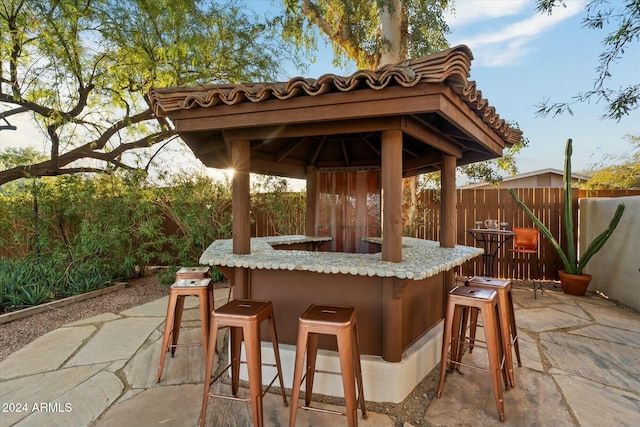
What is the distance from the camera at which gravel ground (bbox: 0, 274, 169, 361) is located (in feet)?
10.6

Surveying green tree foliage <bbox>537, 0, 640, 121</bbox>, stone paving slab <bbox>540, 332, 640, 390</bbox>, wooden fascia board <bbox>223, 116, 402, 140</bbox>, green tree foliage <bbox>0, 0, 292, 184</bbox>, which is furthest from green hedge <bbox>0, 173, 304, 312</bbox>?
green tree foliage <bbox>537, 0, 640, 121</bbox>

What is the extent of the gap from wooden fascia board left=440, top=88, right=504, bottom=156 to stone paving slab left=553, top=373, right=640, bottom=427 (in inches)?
77.0

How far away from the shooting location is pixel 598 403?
208cm

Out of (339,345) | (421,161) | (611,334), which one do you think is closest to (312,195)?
(421,161)

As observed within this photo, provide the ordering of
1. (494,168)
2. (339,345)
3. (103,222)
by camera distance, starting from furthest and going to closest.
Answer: (494,168), (103,222), (339,345)

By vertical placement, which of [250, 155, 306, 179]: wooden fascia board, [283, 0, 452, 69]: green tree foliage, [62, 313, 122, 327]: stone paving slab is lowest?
[62, 313, 122, 327]: stone paving slab

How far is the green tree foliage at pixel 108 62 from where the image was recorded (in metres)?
4.55

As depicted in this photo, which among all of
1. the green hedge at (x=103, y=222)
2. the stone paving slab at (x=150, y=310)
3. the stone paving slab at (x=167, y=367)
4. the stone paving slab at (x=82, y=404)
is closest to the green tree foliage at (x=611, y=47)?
the stone paving slab at (x=167, y=367)

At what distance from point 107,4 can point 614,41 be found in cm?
704

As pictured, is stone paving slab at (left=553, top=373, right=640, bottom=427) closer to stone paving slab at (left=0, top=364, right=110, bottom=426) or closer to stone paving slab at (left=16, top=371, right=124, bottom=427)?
stone paving slab at (left=16, top=371, right=124, bottom=427)

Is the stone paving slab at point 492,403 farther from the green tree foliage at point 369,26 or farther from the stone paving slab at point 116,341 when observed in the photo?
the green tree foliage at point 369,26

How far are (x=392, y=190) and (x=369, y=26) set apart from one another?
534 cm

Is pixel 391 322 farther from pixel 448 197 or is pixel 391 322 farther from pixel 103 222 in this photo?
pixel 103 222

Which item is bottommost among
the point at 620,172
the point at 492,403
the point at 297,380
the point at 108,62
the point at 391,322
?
A: the point at 492,403
